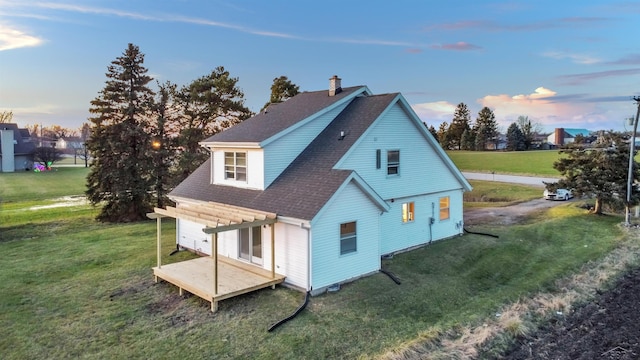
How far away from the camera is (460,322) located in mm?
9352

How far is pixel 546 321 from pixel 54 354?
10.9 meters

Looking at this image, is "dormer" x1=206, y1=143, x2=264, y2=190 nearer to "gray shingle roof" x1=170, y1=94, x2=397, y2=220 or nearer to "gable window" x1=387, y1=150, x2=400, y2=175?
"gray shingle roof" x1=170, y1=94, x2=397, y2=220

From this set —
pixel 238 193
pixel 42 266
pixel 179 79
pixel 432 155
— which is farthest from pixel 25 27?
pixel 432 155

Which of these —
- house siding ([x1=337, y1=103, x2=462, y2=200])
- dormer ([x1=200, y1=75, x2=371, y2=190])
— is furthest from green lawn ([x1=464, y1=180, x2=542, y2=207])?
dormer ([x1=200, y1=75, x2=371, y2=190])

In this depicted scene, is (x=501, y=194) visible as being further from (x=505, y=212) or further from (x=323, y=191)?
(x=323, y=191)

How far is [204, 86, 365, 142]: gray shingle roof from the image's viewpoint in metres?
14.2

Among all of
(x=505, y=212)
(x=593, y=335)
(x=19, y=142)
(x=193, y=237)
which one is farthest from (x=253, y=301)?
(x=19, y=142)

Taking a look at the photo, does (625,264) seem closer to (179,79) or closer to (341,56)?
(341,56)

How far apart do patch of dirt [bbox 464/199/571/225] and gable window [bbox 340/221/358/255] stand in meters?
10.8

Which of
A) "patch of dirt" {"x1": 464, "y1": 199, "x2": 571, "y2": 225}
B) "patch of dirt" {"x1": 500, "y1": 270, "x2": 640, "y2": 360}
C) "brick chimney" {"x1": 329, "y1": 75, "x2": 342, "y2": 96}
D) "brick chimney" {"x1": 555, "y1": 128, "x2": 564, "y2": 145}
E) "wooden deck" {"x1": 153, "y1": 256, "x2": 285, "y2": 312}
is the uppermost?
"brick chimney" {"x1": 555, "y1": 128, "x2": 564, "y2": 145}

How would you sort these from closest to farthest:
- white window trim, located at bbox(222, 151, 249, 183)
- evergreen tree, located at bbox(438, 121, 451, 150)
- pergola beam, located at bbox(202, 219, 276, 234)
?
pergola beam, located at bbox(202, 219, 276, 234) < white window trim, located at bbox(222, 151, 249, 183) < evergreen tree, located at bbox(438, 121, 451, 150)

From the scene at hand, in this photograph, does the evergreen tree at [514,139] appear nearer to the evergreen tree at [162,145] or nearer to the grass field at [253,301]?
the grass field at [253,301]

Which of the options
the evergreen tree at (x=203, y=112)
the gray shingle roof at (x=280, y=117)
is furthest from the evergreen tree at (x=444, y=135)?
the gray shingle roof at (x=280, y=117)

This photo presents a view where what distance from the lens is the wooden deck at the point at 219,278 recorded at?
10.4 meters
